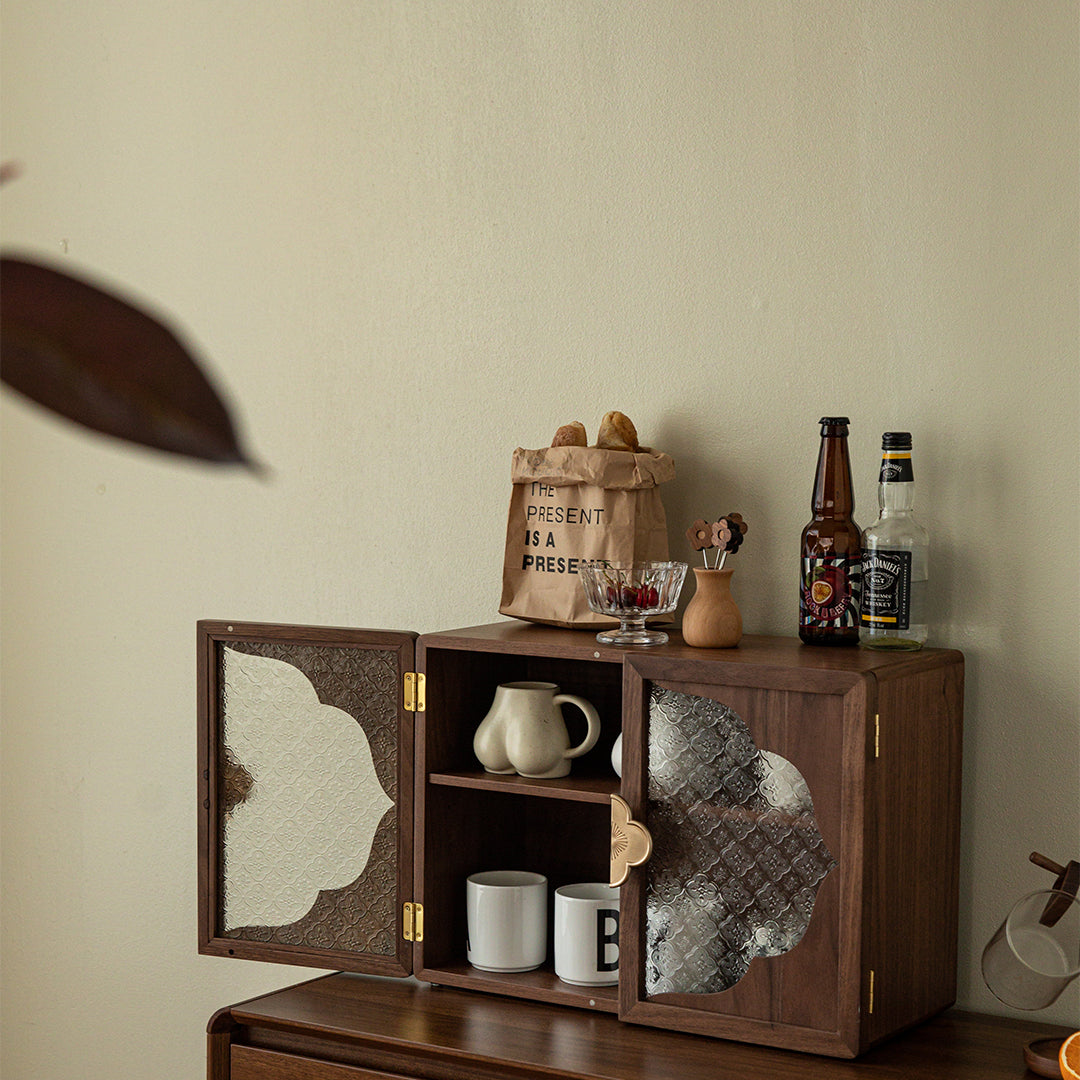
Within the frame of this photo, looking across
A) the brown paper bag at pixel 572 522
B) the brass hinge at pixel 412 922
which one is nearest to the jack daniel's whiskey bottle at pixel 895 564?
the brown paper bag at pixel 572 522

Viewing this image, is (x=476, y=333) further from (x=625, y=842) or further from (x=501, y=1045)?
(x=501, y=1045)

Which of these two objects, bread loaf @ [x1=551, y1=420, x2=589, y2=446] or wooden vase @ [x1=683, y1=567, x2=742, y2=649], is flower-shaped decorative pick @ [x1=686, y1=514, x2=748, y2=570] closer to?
wooden vase @ [x1=683, y1=567, x2=742, y2=649]

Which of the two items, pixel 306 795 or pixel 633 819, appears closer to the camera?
pixel 633 819

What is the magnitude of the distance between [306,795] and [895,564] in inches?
32.2

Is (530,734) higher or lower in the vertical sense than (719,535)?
lower

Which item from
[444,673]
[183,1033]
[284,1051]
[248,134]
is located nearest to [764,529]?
[444,673]

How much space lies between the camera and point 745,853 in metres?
1.42

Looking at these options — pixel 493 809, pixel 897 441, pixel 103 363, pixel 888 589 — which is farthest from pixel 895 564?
pixel 103 363

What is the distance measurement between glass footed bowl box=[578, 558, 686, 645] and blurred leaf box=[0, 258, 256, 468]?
137cm

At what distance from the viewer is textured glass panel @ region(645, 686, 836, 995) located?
140cm

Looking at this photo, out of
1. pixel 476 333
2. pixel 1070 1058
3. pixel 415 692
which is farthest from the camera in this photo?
pixel 476 333

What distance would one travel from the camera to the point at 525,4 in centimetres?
186

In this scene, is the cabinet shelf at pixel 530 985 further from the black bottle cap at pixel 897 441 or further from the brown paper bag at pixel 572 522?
the black bottle cap at pixel 897 441

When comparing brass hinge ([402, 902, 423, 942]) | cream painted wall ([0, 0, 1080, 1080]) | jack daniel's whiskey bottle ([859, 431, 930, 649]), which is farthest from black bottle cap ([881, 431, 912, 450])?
brass hinge ([402, 902, 423, 942])
